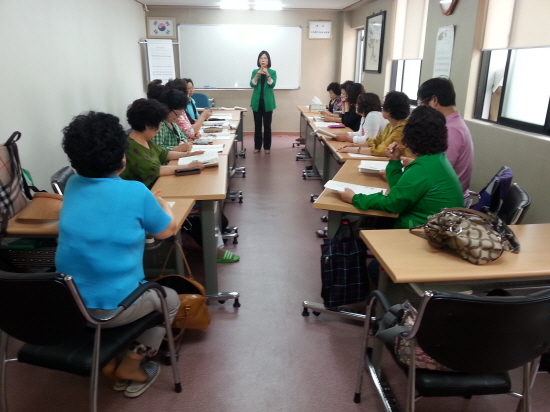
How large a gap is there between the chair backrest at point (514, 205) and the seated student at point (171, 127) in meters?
2.29

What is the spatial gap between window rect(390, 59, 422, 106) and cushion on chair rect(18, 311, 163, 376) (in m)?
4.57

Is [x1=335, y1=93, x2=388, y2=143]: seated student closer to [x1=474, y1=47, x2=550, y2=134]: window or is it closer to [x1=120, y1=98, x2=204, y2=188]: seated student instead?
[x1=474, y1=47, x2=550, y2=134]: window

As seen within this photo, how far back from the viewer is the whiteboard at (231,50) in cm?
778

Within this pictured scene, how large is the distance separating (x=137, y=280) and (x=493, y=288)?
1416mm

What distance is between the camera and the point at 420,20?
5199 mm

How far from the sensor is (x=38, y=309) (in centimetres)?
128

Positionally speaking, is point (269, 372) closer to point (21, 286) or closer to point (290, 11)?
point (21, 286)

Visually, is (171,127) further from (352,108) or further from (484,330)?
(484,330)

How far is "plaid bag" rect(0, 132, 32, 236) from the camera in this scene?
210cm

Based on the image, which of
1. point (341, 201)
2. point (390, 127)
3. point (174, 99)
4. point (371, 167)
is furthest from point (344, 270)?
point (174, 99)

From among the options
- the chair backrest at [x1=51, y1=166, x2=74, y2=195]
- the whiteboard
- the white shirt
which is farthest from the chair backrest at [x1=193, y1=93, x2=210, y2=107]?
the chair backrest at [x1=51, y1=166, x2=74, y2=195]

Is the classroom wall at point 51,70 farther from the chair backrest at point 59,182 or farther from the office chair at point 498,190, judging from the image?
the office chair at point 498,190

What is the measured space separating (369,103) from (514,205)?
2.14 m

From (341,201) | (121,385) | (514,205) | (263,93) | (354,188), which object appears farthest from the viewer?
(263,93)
